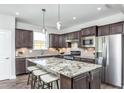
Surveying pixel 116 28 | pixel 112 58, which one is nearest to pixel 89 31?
pixel 116 28

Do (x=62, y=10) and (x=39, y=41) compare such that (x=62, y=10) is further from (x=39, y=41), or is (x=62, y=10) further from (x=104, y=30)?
(x=39, y=41)

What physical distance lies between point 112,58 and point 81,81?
195cm

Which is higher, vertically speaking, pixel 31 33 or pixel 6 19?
pixel 6 19

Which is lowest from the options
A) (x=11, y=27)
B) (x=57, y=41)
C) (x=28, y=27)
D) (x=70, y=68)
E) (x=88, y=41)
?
(x=70, y=68)

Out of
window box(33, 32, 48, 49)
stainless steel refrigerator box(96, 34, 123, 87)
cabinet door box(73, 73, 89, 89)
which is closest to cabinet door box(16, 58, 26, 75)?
window box(33, 32, 48, 49)

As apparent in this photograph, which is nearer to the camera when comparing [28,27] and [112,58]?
[112,58]

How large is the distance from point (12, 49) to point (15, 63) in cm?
67

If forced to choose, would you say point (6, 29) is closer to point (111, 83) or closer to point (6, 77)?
point (6, 77)

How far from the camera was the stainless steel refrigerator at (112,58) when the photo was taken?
131 inches

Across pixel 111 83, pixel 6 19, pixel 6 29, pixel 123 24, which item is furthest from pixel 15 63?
pixel 123 24

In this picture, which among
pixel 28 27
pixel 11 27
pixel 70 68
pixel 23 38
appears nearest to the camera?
pixel 70 68

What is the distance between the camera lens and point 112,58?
3523 mm

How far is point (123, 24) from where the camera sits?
3.51m

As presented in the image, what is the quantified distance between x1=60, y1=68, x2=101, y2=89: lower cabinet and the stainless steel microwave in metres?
2.18
